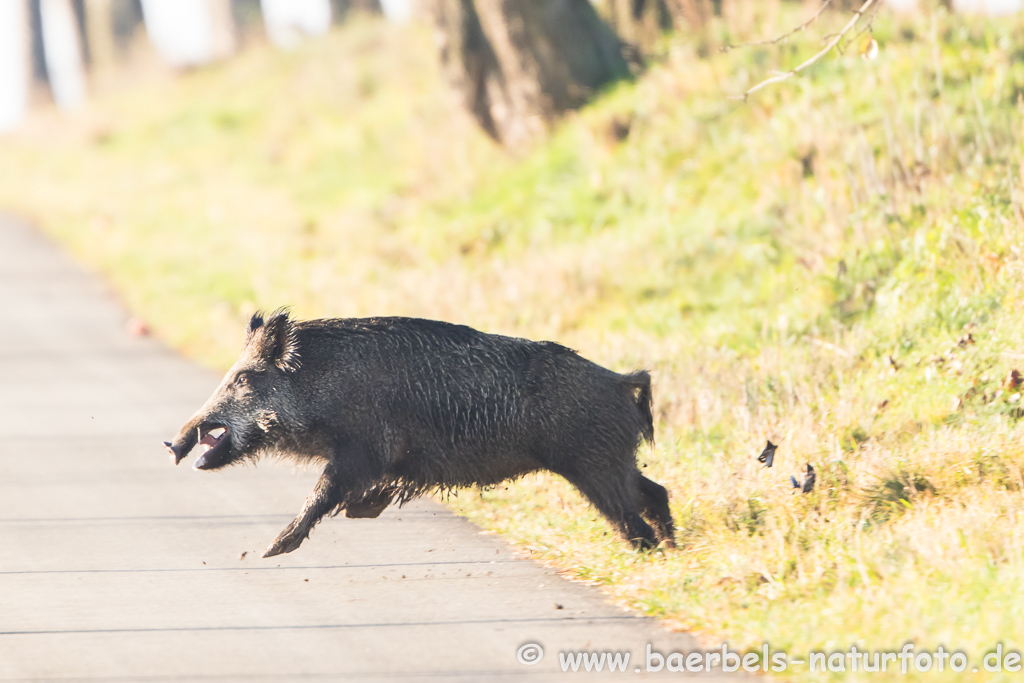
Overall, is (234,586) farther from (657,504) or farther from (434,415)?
(657,504)

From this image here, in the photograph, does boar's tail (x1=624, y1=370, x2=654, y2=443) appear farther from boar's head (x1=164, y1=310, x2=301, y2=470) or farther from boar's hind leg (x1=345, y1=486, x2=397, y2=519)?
boar's head (x1=164, y1=310, x2=301, y2=470)

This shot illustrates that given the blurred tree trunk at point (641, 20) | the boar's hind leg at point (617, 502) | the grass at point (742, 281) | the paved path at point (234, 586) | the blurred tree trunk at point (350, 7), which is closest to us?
the paved path at point (234, 586)

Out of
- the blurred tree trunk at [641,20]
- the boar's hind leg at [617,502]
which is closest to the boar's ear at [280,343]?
the boar's hind leg at [617,502]

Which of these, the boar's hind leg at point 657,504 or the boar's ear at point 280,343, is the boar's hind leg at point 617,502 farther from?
the boar's ear at point 280,343

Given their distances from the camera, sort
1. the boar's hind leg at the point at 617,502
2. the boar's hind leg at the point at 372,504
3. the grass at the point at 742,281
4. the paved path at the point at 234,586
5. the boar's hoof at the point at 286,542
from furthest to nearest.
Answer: the boar's hind leg at the point at 372,504
the boar's hind leg at the point at 617,502
the boar's hoof at the point at 286,542
the grass at the point at 742,281
the paved path at the point at 234,586

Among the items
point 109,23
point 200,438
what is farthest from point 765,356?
point 109,23

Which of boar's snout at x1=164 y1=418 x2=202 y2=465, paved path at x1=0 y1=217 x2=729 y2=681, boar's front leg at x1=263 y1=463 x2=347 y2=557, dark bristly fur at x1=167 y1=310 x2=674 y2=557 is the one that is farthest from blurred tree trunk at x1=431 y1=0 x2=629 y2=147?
boar's front leg at x1=263 y1=463 x2=347 y2=557

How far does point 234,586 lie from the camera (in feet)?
20.6

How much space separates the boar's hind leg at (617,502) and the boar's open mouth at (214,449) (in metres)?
1.85

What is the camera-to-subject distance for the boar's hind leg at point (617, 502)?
6387 millimetres

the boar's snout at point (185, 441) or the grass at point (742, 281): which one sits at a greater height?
the boar's snout at point (185, 441)

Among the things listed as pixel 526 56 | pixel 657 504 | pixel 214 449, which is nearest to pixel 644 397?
pixel 657 504

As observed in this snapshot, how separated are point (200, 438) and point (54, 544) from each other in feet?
4.28

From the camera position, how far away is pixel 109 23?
127ft
